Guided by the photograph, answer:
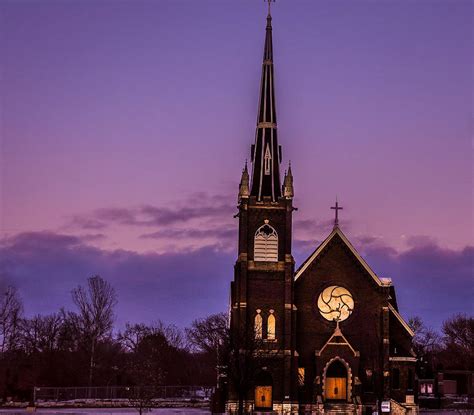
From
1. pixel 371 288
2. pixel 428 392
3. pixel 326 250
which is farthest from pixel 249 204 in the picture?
pixel 428 392

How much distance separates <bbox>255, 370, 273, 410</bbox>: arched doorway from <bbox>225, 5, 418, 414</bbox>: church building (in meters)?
0.08

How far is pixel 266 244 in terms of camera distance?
7388 centimetres

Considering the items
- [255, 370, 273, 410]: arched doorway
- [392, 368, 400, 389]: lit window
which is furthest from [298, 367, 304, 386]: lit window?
[392, 368, 400, 389]: lit window

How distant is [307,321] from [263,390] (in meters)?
6.49

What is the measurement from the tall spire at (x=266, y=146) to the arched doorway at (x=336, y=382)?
1408cm

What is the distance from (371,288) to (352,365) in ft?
21.2

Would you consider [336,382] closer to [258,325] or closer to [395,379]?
[395,379]

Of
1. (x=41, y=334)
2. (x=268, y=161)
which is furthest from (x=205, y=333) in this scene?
(x=268, y=161)

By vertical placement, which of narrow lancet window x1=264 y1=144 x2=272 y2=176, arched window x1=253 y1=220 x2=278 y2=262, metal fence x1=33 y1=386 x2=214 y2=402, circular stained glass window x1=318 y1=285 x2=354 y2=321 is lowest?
metal fence x1=33 y1=386 x2=214 y2=402

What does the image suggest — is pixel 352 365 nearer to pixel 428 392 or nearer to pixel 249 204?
pixel 249 204

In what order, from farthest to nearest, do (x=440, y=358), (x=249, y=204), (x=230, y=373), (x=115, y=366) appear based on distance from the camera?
(x=440, y=358) → (x=115, y=366) → (x=249, y=204) → (x=230, y=373)

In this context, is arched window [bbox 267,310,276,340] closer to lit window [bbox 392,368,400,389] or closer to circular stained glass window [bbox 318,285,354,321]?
circular stained glass window [bbox 318,285,354,321]

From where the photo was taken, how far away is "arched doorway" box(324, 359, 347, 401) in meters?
73.0

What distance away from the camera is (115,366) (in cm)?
11988
